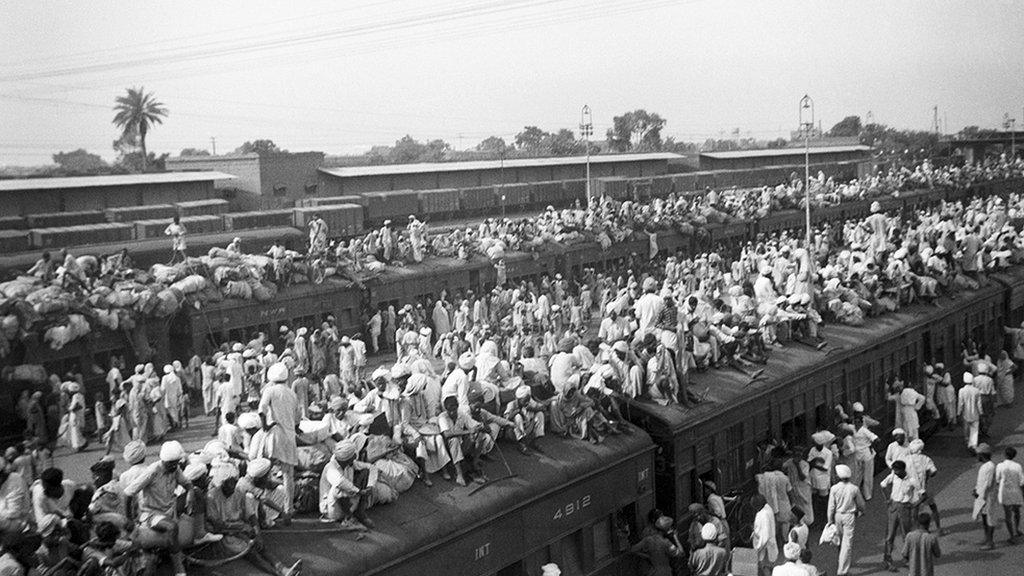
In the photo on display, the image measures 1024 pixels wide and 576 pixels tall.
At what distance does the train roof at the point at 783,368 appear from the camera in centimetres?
1105

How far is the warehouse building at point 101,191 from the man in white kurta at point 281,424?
15954 mm

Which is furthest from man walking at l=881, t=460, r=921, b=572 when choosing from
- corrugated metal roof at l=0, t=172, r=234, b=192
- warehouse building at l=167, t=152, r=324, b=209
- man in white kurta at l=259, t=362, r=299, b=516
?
warehouse building at l=167, t=152, r=324, b=209

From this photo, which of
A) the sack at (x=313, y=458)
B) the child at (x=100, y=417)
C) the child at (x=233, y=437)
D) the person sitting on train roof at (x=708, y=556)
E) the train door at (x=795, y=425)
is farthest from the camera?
the child at (x=100, y=417)

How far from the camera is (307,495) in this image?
771 centimetres

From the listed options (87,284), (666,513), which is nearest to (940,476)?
(666,513)

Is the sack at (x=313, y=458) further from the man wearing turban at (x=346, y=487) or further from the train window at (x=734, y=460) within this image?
the train window at (x=734, y=460)

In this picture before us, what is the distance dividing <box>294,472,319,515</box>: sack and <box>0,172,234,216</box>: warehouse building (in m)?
16.8

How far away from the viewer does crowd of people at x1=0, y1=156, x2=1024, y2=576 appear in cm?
705

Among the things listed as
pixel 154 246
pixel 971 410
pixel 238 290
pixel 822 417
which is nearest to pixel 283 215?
pixel 154 246

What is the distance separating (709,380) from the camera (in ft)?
40.5

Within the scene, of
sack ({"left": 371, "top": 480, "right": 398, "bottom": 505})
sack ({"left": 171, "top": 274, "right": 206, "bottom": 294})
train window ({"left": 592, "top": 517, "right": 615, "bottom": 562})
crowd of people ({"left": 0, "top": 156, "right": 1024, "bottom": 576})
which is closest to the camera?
crowd of people ({"left": 0, "top": 156, "right": 1024, "bottom": 576})

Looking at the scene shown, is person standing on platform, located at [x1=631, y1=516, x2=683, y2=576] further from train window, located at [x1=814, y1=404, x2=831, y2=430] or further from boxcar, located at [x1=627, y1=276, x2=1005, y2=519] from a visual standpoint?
train window, located at [x1=814, y1=404, x2=831, y2=430]

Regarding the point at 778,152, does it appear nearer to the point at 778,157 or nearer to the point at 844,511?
the point at 778,157

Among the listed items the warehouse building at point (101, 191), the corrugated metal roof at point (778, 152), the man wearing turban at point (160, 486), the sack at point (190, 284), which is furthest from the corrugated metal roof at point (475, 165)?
the man wearing turban at point (160, 486)
